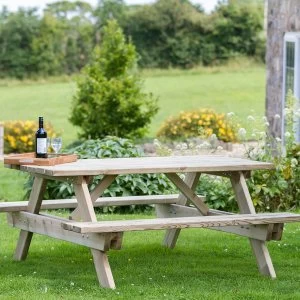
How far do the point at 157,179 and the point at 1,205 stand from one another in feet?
11.9

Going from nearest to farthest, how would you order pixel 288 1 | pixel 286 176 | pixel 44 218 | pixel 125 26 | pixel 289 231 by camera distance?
pixel 44 218 < pixel 289 231 < pixel 286 176 < pixel 288 1 < pixel 125 26

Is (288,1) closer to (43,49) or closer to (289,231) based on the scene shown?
(289,231)

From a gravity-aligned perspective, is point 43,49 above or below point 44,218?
below

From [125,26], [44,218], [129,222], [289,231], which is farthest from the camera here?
[125,26]

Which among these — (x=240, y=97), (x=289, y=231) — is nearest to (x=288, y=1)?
(x=289, y=231)

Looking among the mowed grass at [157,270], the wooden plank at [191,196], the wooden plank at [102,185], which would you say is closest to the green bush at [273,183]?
the mowed grass at [157,270]

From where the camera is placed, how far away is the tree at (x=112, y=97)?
17953 millimetres

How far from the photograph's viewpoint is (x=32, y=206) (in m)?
A: 7.29

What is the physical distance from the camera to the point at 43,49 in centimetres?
3297

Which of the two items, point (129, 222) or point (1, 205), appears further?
point (1, 205)

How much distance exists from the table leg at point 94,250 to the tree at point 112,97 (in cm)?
1124

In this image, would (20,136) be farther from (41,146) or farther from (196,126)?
(41,146)

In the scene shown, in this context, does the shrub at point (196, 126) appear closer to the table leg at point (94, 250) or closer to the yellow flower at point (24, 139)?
the yellow flower at point (24, 139)

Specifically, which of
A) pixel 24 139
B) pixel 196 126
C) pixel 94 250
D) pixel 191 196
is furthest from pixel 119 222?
pixel 24 139
